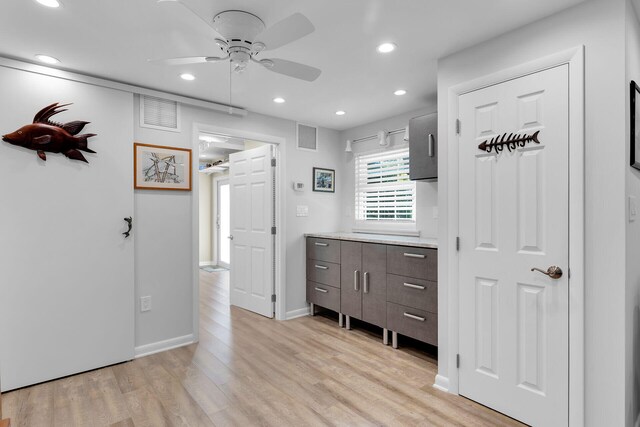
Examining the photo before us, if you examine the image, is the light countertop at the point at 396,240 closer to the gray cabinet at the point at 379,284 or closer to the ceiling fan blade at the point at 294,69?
the gray cabinet at the point at 379,284

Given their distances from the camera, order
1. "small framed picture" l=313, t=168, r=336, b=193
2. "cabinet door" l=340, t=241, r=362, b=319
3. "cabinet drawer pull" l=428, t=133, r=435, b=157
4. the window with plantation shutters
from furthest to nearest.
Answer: "small framed picture" l=313, t=168, r=336, b=193 → the window with plantation shutters → "cabinet door" l=340, t=241, r=362, b=319 → "cabinet drawer pull" l=428, t=133, r=435, b=157

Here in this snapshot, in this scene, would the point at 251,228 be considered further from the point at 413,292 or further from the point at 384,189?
the point at 413,292

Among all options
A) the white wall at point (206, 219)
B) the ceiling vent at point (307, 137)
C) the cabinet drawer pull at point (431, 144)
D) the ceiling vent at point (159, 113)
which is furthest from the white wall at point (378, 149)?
the white wall at point (206, 219)

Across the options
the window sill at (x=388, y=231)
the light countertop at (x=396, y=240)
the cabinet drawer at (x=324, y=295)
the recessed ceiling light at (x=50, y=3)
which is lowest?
the cabinet drawer at (x=324, y=295)

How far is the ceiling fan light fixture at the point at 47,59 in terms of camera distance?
8.01 ft

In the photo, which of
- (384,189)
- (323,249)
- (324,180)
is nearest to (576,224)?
(384,189)

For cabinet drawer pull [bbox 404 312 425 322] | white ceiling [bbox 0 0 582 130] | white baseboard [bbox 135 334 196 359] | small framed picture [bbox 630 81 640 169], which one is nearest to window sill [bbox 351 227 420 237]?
cabinet drawer pull [bbox 404 312 425 322]

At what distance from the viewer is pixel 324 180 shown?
14.6ft

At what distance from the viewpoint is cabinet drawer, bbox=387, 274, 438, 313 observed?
2869 millimetres

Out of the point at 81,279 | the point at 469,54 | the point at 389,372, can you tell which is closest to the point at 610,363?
the point at 389,372

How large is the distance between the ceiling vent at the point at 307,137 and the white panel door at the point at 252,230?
1.34ft

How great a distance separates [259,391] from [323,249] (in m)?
1.84

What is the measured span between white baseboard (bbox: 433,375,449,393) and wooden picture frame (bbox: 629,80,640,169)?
5.73ft

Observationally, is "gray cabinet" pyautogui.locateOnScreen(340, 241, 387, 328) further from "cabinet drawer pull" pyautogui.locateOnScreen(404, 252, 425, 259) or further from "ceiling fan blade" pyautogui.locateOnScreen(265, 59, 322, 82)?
"ceiling fan blade" pyautogui.locateOnScreen(265, 59, 322, 82)
